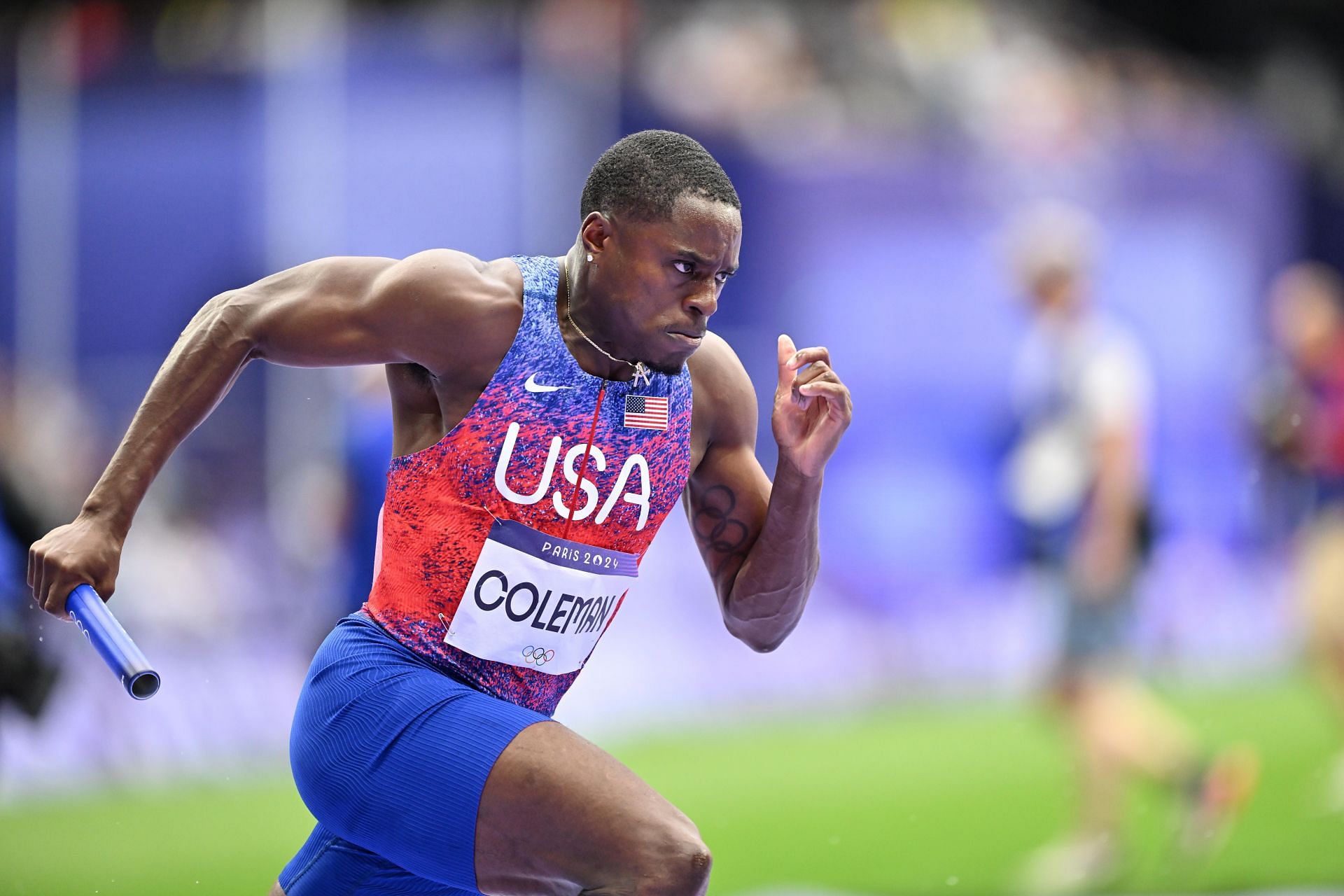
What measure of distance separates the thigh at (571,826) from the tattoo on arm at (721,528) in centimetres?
68

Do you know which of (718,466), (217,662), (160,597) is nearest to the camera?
(718,466)

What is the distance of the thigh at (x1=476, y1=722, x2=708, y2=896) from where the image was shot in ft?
8.75

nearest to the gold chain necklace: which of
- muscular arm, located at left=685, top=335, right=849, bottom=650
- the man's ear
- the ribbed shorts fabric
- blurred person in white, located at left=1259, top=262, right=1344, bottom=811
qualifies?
the man's ear

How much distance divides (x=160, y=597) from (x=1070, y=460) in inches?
214

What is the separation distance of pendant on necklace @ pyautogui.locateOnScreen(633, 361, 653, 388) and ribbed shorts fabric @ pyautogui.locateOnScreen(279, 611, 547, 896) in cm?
65

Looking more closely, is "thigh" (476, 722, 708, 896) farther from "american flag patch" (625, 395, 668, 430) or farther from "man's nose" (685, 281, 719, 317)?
"man's nose" (685, 281, 719, 317)

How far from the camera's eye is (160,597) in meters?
9.20

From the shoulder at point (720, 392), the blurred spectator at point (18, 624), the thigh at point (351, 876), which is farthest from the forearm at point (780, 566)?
the blurred spectator at point (18, 624)

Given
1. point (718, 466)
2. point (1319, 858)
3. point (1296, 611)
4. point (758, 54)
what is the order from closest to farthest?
point (718, 466) → point (1319, 858) → point (1296, 611) → point (758, 54)

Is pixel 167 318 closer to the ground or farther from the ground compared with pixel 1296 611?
farther from the ground

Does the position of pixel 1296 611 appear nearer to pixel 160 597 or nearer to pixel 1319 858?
pixel 1319 858

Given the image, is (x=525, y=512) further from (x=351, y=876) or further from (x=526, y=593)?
(x=351, y=876)

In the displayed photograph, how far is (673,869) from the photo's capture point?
8.71 ft

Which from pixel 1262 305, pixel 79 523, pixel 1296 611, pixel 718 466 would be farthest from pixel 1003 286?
pixel 79 523
